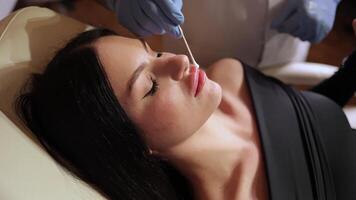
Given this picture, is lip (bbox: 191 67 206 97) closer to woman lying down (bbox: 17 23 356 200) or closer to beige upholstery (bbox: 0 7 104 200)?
woman lying down (bbox: 17 23 356 200)

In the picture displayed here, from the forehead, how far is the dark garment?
0.34 meters

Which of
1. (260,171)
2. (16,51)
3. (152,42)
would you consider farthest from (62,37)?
(152,42)

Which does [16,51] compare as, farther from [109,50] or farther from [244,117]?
[244,117]

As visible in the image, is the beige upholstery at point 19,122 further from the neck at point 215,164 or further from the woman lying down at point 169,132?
the neck at point 215,164

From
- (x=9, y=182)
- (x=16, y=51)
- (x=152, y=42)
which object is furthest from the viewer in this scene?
(x=152, y=42)

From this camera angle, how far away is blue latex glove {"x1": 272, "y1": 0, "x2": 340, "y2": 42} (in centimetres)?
130

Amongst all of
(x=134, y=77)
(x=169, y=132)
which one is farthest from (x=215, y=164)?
(x=134, y=77)

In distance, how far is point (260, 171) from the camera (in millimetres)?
1067

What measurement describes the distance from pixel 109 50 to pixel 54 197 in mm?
305

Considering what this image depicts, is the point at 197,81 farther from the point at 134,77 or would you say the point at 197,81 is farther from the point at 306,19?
the point at 306,19

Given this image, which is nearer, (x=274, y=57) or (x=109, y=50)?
(x=109, y=50)

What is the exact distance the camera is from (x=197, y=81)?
0.98m

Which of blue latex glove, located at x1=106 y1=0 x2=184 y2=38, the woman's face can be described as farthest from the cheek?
blue latex glove, located at x1=106 y1=0 x2=184 y2=38

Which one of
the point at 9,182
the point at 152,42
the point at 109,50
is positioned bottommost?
the point at 152,42
